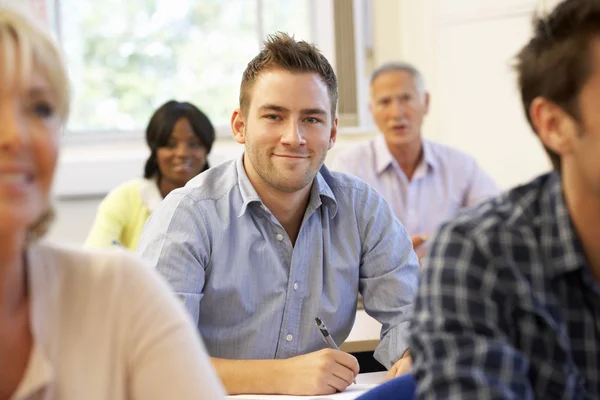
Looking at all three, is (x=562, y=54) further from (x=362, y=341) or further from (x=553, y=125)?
(x=362, y=341)

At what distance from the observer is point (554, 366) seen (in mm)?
1088

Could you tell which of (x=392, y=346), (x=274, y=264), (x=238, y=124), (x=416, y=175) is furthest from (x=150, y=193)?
(x=392, y=346)

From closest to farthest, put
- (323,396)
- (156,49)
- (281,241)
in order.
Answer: (323,396) → (281,241) → (156,49)

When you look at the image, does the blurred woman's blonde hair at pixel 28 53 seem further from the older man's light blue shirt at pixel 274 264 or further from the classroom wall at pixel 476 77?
the classroom wall at pixel 476 77

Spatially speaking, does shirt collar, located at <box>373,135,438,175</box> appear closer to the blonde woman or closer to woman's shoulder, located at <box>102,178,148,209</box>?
woman's shoulder, located at <box>102,178,148,209</box>

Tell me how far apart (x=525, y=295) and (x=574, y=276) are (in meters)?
0.08

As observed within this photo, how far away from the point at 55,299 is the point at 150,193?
263cm

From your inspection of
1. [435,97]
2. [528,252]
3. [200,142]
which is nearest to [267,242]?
[528,252]

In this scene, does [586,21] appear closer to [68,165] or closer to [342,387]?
[342,387]

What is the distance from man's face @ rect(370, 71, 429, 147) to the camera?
4.05m

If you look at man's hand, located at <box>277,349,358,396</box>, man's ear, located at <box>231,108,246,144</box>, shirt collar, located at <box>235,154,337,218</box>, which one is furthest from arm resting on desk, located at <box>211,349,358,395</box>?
man's ear, located at <box>231,108,246,144</box>

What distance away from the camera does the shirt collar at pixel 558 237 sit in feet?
3.62

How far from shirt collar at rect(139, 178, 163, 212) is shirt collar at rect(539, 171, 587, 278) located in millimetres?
2571

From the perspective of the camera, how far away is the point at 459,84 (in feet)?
15.1
